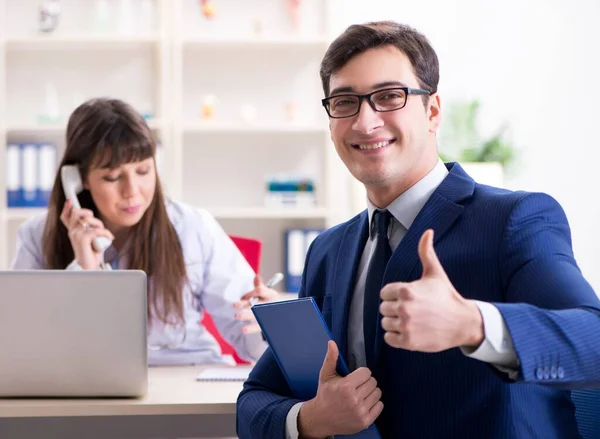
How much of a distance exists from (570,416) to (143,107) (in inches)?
143

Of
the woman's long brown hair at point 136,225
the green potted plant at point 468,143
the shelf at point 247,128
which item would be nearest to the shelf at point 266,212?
the shelf at point 247,128

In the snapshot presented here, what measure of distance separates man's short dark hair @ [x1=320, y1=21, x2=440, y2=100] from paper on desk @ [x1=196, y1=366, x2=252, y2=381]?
2.67 feet

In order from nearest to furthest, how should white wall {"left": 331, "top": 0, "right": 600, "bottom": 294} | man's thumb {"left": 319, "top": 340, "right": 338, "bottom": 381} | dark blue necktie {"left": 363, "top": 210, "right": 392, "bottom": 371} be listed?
man's thumb {"left": 319, "top": 340, "right": 338, "bottom": 381}, dark blue necktie {"left": 363, "top": 210, "right": 392, "bottom": 371}, white wall {"left": 331, "top": 0, "right": 600, "bottom": 294}

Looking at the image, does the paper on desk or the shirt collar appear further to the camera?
the paper on desk

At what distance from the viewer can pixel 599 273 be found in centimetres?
502

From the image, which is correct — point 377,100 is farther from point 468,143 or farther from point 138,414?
point 468,143

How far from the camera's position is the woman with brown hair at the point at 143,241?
2.51 m

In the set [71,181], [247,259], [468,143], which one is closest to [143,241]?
[71,181]

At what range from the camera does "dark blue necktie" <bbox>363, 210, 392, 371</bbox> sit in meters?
1.54

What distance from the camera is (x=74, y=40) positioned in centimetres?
450

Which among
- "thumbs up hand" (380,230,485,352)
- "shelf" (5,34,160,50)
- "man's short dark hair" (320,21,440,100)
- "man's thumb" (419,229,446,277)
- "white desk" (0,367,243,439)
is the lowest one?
"white desk" (0,367,243,439)

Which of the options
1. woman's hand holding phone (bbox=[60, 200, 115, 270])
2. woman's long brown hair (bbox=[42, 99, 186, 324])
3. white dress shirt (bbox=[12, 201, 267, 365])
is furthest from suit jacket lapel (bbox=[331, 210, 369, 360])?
woman's hand holding phone (bbox=[60, 200, 115, 270])

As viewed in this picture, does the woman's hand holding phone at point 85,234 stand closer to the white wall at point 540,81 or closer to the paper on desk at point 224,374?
the paper on desk at point 224,374

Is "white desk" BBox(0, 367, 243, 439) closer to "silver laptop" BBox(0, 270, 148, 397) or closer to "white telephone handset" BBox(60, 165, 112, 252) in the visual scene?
"silver laptop" BBox(0, 270, 148, 397)
